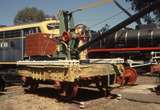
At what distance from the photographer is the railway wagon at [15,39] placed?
19.2m

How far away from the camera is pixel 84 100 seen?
480 inches

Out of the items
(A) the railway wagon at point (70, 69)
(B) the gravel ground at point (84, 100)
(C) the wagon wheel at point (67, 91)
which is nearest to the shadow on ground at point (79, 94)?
(B) the gravel ground at point (84, 100)

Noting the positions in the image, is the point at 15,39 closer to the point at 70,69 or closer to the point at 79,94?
the point at 79,94

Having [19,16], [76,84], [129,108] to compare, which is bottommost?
[129,108]

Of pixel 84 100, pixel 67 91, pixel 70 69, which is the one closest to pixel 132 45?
pixel 84 100

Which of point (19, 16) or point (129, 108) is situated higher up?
point (19, 16)

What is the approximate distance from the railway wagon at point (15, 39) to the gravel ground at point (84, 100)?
4952 mm

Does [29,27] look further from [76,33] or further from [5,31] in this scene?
[76,33]

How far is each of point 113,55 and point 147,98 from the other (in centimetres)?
1038

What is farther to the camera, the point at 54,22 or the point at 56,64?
the point at 54,22

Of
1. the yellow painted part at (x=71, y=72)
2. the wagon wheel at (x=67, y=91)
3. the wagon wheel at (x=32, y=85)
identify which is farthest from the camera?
the wagon wheel at (x=32, y=85)

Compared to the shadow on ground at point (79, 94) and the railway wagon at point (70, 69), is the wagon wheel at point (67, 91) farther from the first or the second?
the shadow on ground at point (79, 94)

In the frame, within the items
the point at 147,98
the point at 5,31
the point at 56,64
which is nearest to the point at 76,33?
the point at 56,64

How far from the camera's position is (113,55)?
2273 centimetres
